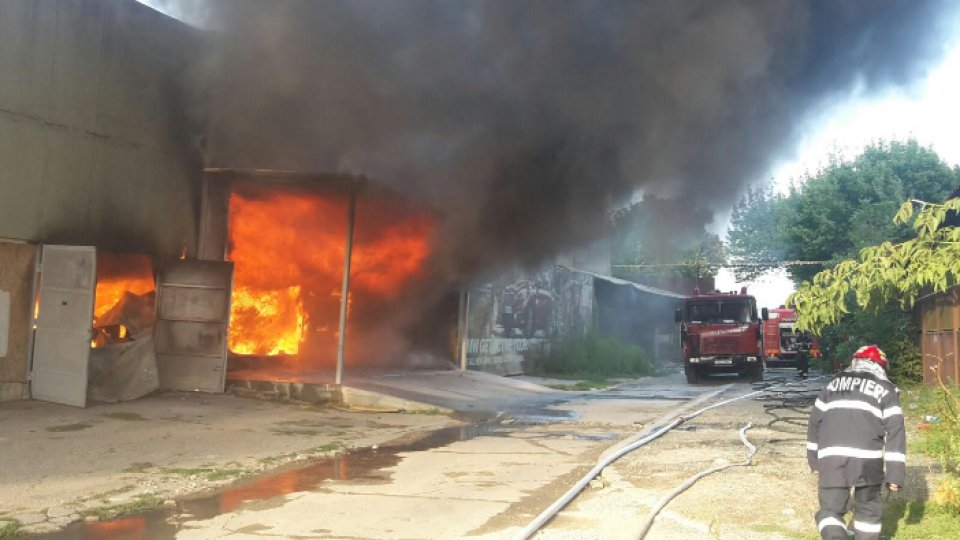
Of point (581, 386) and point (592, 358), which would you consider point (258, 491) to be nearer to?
point (581, 386)

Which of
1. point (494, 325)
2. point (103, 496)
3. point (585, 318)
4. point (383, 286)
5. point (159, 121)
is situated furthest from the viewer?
point (585, 318)

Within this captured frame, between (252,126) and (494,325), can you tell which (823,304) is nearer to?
(252,126)

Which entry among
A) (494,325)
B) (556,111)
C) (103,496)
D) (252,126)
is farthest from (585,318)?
(103,496)

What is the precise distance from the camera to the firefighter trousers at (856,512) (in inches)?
186

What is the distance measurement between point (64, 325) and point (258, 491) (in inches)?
238

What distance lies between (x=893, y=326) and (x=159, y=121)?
15415mm

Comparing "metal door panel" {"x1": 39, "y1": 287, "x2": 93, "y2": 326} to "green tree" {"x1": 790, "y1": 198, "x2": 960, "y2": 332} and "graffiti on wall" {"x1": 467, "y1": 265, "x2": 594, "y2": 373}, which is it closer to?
"green tree" {"x1": 790, "y1": 198, "x2": 960, "y2": 332}

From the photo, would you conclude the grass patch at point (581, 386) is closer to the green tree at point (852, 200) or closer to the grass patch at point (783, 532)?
the green tree at point (852, 200)

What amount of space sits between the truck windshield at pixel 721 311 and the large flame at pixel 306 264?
7883 millimetres

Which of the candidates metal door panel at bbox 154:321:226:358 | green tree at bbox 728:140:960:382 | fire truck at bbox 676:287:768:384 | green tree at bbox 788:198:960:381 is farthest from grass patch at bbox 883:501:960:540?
green tree at bbox 728:140:960:382

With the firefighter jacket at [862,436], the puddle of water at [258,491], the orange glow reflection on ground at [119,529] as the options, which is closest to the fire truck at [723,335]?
the puddle of water at [258,491]

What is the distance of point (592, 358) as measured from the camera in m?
23.9

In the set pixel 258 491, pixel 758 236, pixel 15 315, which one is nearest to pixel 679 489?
pixel 258 491

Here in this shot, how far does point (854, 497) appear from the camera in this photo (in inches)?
191
